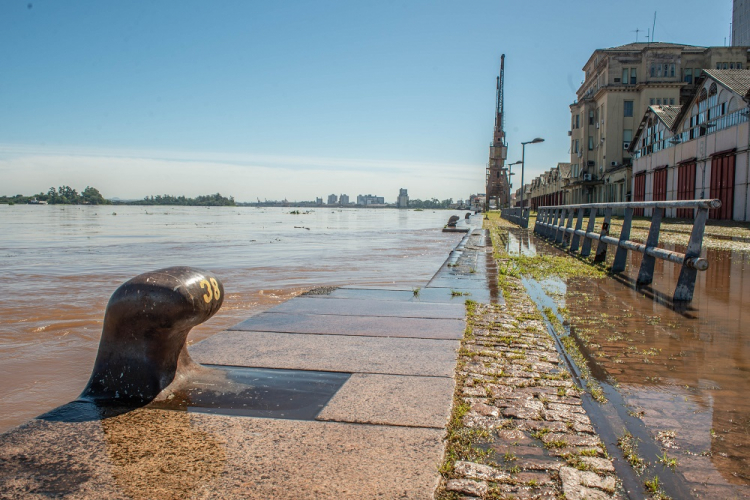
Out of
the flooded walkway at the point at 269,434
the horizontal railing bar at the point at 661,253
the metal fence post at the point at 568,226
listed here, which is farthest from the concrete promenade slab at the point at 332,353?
the metal fence post at the point at 568,226

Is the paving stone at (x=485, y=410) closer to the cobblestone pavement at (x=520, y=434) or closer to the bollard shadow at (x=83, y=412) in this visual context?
the cobblestone pavement at (x=520, y=434)

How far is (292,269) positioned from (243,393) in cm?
859

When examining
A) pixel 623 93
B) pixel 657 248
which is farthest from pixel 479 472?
pixel 623 93

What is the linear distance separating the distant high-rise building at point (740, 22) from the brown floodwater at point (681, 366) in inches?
3904

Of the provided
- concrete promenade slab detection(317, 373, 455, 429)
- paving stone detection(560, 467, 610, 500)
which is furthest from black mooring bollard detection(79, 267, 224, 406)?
paving stone detection(560, 467, 610, 500)

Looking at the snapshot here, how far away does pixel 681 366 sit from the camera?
→ 4.16 meters

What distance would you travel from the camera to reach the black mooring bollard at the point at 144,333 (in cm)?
333

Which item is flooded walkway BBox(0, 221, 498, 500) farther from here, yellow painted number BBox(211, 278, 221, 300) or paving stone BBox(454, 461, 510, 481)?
yellow painted number BBox(211, 278, 221, 300)

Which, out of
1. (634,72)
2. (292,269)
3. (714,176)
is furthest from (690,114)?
(292,269)

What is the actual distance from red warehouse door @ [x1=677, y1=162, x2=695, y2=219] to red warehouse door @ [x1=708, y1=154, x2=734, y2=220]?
115 inches

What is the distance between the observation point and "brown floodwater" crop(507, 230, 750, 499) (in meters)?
2.64

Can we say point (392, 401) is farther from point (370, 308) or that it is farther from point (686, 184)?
point (686, 184)

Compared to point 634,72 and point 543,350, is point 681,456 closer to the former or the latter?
point 543,350

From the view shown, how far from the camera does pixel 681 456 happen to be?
8.84 feet
